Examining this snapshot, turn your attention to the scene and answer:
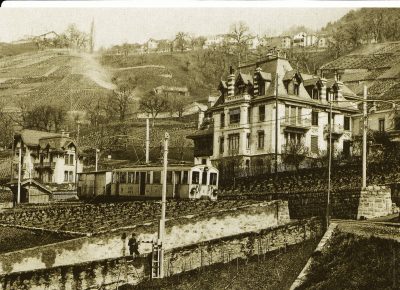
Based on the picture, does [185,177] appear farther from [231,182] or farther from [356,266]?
[356,266]

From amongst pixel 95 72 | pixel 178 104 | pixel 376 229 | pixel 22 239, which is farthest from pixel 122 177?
pixel 95 72

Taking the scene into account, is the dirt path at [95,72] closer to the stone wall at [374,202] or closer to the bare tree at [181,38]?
the bare tree at [181,38]

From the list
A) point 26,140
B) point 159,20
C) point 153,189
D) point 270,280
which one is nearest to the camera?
point 270,280

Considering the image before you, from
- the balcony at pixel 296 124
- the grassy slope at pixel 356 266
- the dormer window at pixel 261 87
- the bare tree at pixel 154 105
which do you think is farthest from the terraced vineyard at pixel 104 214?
the bare tree at pixel 154 105

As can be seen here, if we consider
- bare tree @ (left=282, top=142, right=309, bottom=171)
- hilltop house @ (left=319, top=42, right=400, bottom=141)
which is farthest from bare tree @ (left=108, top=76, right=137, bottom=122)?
bare tree @ (left=282, top=142, right=309, bottom=171)

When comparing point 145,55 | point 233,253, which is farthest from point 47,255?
point 145,55

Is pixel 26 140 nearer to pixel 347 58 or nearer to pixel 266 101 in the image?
pixel 266 101
